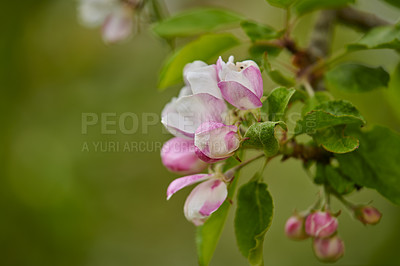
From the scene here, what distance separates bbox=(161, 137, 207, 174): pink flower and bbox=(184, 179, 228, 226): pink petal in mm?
32

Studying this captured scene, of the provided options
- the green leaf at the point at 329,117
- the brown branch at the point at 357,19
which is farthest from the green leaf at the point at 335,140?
the brown branch at the point at 357,19

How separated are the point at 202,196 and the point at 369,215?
260mm

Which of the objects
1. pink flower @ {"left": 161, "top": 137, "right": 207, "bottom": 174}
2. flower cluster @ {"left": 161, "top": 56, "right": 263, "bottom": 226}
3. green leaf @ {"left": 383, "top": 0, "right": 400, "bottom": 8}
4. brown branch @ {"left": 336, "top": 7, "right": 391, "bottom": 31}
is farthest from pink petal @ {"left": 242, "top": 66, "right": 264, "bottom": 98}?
brown branch @ {"left": 336, "top": 7, "right": 391, "bottom": 31}

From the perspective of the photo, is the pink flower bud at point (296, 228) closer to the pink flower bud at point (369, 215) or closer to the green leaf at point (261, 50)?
the pink flower bud at point (369, 215)

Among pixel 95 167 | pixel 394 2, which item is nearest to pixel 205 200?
pixel 394 2

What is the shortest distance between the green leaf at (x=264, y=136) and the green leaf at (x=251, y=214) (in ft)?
0.31

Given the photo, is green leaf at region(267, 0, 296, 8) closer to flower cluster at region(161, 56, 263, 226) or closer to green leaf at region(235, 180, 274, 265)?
flower cluster at region(161, 56, 263, 226)

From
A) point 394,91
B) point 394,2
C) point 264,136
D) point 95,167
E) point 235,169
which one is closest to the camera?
point 264,136

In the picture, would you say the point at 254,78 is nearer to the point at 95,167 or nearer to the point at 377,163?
the point at 377,163

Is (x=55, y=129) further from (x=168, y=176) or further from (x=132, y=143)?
(x=168, y=176)

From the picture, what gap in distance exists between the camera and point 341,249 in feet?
2.10

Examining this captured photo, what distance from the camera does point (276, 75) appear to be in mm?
604

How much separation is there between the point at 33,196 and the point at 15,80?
596 mm

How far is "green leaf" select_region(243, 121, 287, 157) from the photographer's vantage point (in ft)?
1.52
